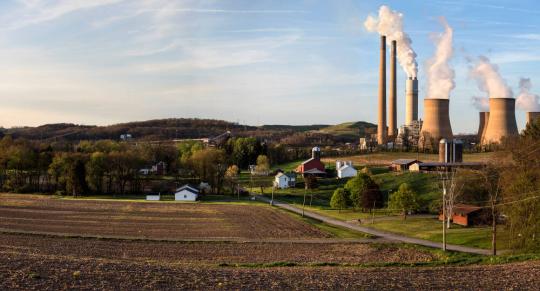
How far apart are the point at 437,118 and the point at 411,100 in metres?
23.7

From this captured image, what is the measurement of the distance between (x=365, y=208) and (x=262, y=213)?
9262 millimetres

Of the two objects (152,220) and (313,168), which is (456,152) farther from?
(152,220)

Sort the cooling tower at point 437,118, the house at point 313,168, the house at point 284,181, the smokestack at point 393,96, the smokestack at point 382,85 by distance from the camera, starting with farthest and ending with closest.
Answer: the smokestack at point 393,96 < the smokestack at point 382,85 < the cooling tower at point 437,118 < the house at point 313,168 < the house at point 284,181

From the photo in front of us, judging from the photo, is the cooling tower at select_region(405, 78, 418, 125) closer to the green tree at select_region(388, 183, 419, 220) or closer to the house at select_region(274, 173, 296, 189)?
the house at select_region(274, 173, 296, 189)

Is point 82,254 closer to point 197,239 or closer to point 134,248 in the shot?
point 134,248

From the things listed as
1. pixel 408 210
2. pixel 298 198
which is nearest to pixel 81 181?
pixel 298 198

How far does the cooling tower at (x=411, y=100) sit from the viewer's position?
342ft

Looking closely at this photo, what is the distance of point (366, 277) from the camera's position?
57.8ft

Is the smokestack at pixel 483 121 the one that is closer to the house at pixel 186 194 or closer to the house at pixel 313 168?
the house at pixel 313 168

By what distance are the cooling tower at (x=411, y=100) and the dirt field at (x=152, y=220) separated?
5861 cm

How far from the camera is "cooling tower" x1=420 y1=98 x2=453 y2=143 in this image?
83375mm

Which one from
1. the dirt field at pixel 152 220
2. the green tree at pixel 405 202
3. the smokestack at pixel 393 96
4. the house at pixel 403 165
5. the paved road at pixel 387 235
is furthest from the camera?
the smokestack at pixel 393 96

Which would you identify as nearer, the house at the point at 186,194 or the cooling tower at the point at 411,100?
the house at the point at 186,194

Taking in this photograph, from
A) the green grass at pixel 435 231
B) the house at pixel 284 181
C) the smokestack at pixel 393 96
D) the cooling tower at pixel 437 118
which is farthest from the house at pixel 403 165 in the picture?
the green grass at pixel 435 231
